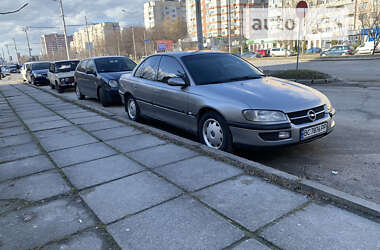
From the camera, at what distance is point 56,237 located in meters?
2.45

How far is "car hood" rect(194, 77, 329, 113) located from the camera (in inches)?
153

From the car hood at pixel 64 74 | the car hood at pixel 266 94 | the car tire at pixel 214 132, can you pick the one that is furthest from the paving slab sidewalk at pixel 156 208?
the car hood at pixel 64 74

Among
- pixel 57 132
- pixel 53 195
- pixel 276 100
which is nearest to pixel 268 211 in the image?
pixel 276 100

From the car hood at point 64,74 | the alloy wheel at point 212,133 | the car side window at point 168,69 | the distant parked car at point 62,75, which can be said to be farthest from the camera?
the car hood at point 64,74

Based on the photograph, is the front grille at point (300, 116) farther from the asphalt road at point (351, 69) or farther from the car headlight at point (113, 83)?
the asphalt road at point (351, 69)

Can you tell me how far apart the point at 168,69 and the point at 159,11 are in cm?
12425

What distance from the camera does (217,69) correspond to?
5.10m

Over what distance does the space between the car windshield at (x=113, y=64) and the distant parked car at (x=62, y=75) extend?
513 centimetres

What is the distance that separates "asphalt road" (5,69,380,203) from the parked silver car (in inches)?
15.2

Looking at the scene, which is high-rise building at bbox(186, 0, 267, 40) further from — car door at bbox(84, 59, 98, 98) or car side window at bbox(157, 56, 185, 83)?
car side window at bbox(157, 56, 185, 83)

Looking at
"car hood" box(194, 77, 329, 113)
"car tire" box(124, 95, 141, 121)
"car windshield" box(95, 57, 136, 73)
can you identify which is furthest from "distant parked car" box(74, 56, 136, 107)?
"car hood" box(194, 77, 329, 113)

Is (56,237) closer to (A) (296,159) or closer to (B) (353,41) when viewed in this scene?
(A) (296,159)

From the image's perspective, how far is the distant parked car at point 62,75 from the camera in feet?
46.8

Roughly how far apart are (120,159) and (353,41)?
63.0 meters
